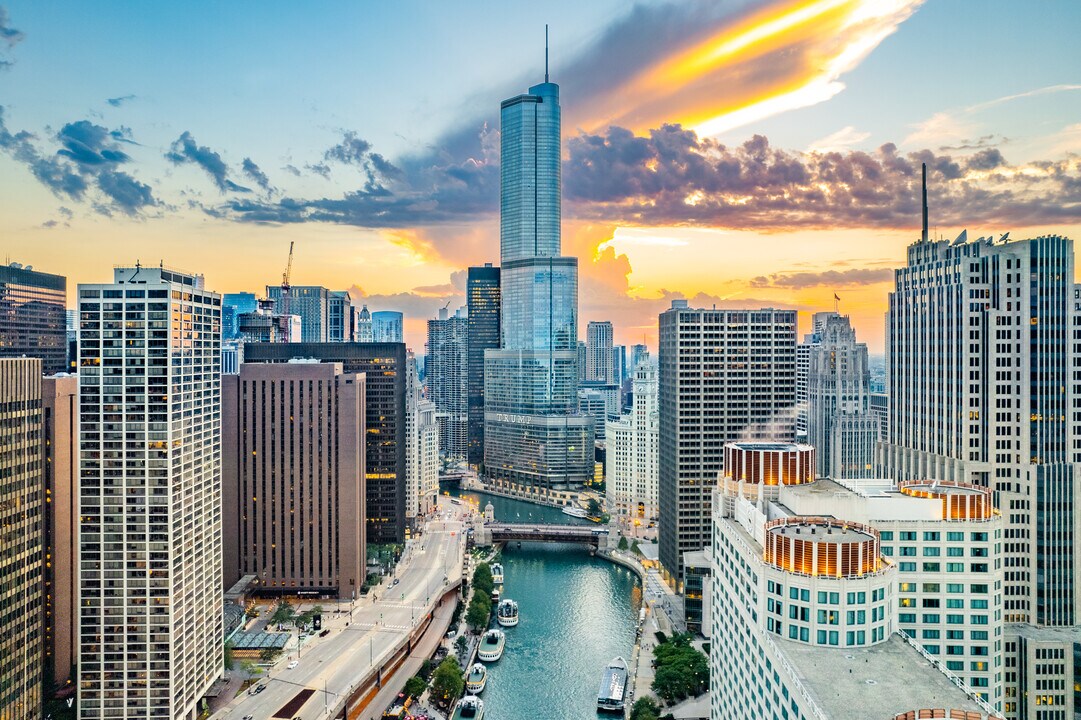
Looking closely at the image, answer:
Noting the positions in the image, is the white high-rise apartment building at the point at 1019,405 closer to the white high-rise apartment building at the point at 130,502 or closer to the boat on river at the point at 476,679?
the boat on river at the point at 476,679

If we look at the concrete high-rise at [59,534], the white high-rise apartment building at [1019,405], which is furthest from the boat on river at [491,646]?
the white high-rise apartment building at [1019,405]

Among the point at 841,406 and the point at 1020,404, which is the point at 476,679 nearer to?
the point at 1020,404

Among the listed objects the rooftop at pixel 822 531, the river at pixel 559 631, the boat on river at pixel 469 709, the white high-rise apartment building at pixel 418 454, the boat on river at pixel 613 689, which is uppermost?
the rooftop at pixel 822 531

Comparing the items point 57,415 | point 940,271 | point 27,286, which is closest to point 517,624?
point 57,415

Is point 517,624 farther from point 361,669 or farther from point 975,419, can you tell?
point 975,419

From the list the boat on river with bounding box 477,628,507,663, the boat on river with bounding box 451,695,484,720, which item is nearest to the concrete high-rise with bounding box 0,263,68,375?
the boat on river with bounding box 477,628,507,663

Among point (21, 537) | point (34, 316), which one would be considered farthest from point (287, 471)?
point (34, 316)

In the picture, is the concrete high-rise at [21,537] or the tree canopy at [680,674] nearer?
the concrete high-rise at [21,537]
